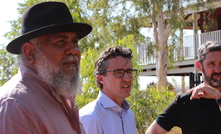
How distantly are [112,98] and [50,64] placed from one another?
1.24 m

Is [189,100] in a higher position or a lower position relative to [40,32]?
lower

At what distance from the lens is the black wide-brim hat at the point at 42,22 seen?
220 cm

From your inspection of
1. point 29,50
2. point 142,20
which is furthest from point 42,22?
point 142,20

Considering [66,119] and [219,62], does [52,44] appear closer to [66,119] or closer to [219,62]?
[66,119]

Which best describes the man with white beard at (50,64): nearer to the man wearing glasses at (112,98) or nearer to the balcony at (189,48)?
the man wearing glasses at (112,98)

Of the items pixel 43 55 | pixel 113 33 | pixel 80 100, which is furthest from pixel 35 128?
pixel 113 33

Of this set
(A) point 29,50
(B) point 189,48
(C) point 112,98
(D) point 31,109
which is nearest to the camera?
(D) point 31,109

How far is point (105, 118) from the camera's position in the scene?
320cm

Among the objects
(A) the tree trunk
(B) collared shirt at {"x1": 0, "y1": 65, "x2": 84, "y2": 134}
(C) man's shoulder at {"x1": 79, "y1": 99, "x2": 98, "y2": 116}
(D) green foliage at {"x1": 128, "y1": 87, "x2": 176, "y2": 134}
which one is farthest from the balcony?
(B) collared shirt at {"x1": 0, "y1": 65, "x2": 84, "y2": 134}

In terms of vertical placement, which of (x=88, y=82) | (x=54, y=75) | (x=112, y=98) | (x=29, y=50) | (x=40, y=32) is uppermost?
(x=40, y=32)

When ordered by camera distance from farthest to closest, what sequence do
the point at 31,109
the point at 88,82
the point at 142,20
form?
the point at 142,20, the point at 88,82, the point at 31,109

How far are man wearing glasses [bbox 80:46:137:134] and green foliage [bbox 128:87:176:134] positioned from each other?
107 inches

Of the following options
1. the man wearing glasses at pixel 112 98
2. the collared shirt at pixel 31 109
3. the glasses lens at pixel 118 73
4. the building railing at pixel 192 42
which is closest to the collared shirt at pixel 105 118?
the man wearing glasses at pixel 112 98

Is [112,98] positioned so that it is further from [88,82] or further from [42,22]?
[88,82]
